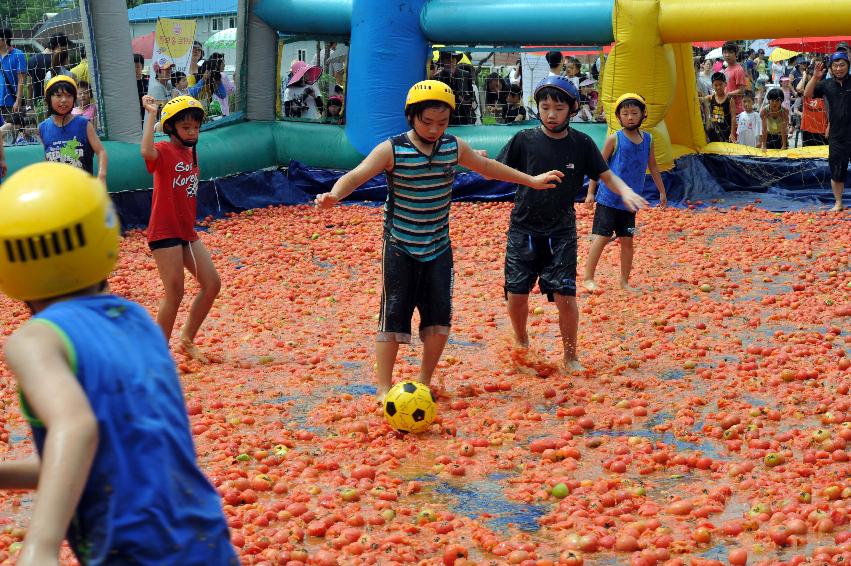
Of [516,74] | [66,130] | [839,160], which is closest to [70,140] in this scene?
[66,130]

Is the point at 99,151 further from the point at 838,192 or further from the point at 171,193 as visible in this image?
the point at 838,192

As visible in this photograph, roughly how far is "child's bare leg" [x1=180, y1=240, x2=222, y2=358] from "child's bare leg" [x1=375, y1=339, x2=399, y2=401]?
1.69 m

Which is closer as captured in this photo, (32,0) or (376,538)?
(376,538)

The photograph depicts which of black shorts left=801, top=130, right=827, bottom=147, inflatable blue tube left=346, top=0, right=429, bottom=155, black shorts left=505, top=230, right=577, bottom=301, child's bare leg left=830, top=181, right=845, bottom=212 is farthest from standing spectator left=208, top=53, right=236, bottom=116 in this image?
black shorts left=505, top=230, right=577, bottom=301

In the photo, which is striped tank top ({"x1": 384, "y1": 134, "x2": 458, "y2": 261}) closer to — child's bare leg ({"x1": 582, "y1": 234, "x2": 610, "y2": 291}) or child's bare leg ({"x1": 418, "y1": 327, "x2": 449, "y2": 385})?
child's bare leg ({"x1": 418, "y1": 327, "x2": 449, "y2": 385})

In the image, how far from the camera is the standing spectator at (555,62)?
1702cm

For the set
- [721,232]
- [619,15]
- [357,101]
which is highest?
[619,15]

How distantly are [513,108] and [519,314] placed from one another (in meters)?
10.7

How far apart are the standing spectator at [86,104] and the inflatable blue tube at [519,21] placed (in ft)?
16.7

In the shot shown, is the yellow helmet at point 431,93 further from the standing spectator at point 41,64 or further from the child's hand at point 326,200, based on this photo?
the standing spectator at point 41,64

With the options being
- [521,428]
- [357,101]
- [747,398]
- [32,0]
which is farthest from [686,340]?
[32,0]

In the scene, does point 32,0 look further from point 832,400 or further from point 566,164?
point 832,400

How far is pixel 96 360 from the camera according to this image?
7.87 ft

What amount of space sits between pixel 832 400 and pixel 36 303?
19.1 ft
